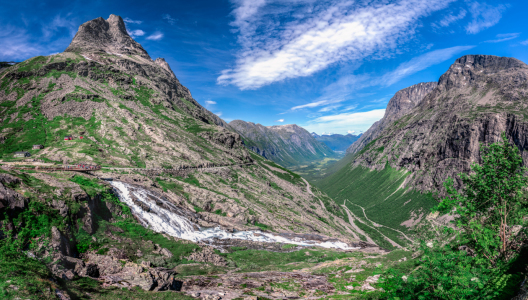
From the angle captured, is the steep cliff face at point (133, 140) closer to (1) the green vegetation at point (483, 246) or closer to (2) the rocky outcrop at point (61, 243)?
(2) the rocky outcrop at point (61, 243)

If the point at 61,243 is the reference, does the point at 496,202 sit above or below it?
above

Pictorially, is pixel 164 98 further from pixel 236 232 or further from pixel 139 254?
pixel 139 254

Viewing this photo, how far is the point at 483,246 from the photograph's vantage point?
1484 centimetres

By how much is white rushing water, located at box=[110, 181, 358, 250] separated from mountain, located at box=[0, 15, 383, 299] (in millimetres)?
440

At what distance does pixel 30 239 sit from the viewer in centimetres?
3222

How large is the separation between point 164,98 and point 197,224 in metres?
156

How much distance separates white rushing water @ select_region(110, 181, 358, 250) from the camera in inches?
2581

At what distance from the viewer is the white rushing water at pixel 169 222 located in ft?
215

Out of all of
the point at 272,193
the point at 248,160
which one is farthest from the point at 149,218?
the point at 248,160

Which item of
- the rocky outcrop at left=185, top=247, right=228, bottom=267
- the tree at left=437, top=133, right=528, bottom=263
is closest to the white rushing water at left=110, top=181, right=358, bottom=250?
the rocky outcrop at left=185, top=247, right=228, bottom=267

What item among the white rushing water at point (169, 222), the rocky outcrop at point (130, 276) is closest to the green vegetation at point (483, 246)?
the rocky outcrop at point (130, 276)

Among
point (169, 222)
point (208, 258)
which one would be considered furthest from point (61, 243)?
point (169, 222)

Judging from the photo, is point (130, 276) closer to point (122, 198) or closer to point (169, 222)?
point (169, 222)

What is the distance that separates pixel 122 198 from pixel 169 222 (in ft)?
51.2
